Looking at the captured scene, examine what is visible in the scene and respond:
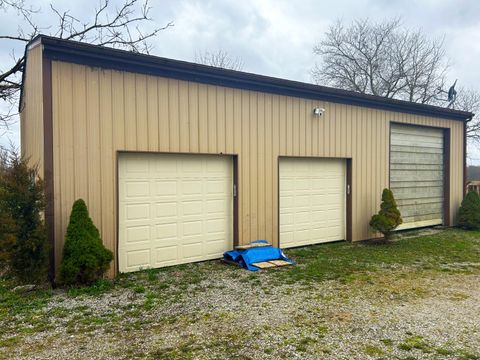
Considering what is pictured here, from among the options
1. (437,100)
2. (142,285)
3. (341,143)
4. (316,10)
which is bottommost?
(142,285)

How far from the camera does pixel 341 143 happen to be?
825 centimetres

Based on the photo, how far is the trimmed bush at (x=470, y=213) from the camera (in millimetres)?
9984

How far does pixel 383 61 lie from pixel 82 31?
1714 cm

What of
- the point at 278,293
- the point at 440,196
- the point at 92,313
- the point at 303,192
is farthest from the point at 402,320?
the point at 440,196

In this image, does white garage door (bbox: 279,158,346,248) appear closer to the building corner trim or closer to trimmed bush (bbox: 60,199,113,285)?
trimmed bush (bbox: 60,199,113,285)

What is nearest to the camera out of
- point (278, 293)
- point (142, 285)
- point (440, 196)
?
point (278, 293)

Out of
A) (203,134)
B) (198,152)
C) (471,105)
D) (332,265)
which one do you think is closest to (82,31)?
(203,134)

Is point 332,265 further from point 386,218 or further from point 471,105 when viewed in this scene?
point 471,105

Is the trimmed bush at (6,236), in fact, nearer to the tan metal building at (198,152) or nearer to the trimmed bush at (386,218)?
the tan metal building at (198,152)

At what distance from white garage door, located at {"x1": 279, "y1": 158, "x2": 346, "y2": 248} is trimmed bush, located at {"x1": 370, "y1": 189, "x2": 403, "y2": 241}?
719 millimetres

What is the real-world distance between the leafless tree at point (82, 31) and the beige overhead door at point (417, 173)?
724 cm

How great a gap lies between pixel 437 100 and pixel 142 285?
68.7 feet

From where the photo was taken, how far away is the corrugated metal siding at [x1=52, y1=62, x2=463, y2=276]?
5164 millimetres

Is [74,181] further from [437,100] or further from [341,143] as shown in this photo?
[437,100]
